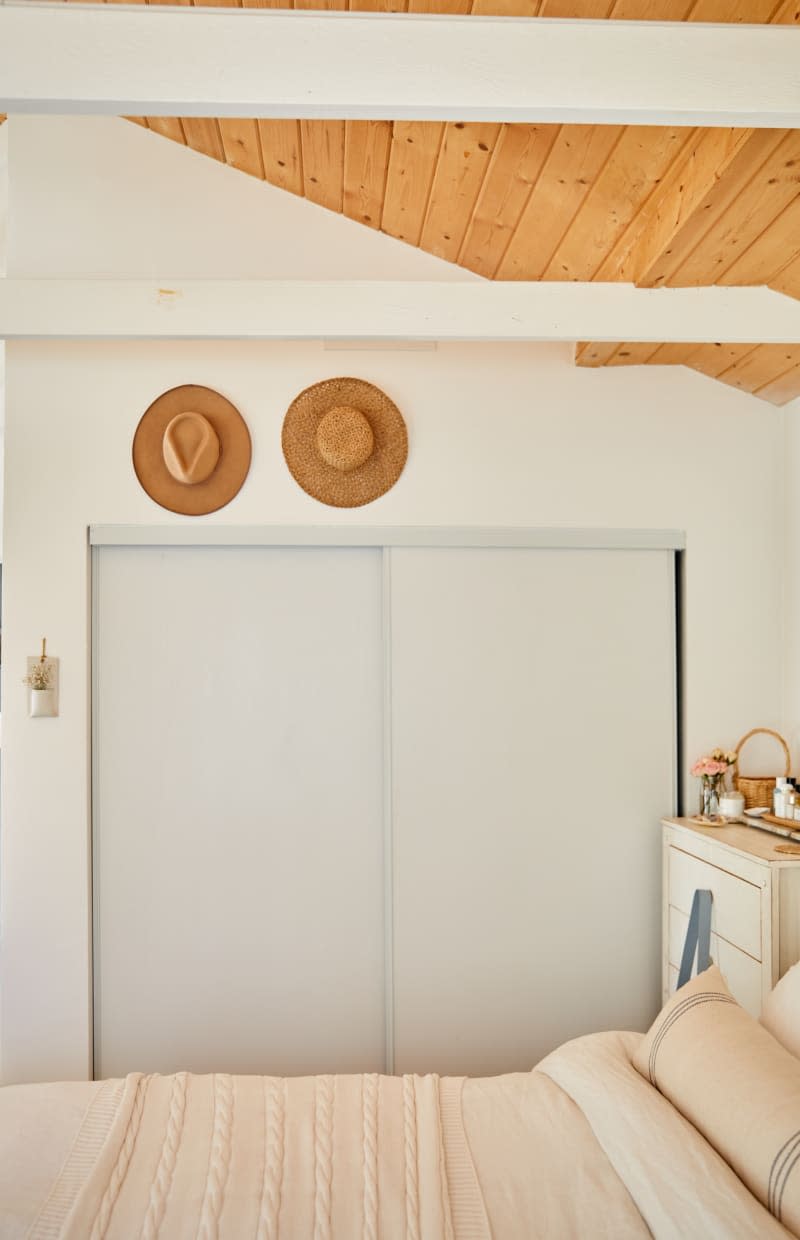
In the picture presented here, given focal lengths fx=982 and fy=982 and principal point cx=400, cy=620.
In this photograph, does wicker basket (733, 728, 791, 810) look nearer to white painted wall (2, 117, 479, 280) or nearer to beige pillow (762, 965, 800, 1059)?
beige pillow (762, 965, 800, 1059)

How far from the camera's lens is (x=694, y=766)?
3.27 m

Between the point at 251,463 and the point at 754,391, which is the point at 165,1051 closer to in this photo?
the point at 251,463

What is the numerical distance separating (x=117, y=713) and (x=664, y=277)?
2148mm

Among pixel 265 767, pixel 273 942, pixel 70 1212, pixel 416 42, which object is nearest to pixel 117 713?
pixel 265 767

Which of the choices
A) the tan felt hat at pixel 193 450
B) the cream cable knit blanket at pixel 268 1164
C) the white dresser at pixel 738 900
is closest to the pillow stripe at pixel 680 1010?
the cream cable knit blanket at pixel 268 1164

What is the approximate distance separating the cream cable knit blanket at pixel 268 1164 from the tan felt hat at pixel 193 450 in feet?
6.06

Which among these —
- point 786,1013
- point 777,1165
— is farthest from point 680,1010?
point 777,1165

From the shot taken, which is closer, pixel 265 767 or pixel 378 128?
pixel 378 128

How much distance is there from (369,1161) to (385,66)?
187 cm

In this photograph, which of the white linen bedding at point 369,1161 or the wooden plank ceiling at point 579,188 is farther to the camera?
the wooden plank ceiling at point 579,188

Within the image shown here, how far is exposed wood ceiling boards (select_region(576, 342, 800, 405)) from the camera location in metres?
3.07

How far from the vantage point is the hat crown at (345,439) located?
3.23 metres

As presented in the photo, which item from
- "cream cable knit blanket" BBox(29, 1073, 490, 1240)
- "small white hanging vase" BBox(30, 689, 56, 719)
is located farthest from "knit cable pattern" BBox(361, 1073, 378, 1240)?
"small white hanging vase" BBox(30, 689, 56, 719)

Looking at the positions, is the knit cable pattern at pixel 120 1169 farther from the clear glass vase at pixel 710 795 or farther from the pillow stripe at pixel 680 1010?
the clear glass vase at pixel 710 795
